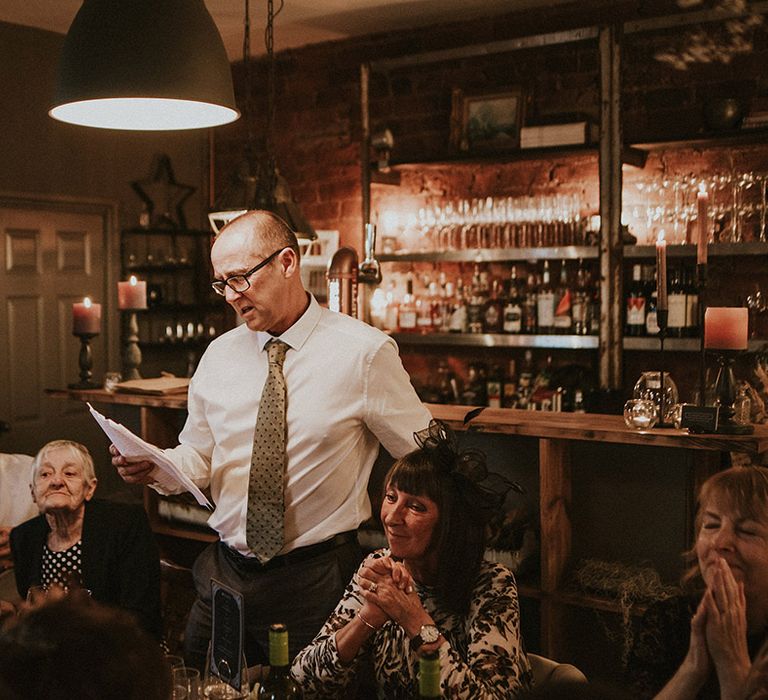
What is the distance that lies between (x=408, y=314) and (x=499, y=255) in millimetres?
736

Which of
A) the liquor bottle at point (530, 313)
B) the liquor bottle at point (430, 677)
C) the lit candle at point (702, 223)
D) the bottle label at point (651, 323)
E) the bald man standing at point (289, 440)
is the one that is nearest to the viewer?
the liquor bottle at point (430, 677)

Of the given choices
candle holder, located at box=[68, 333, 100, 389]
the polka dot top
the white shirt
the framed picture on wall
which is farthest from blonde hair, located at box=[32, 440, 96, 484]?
the framed picture on wall

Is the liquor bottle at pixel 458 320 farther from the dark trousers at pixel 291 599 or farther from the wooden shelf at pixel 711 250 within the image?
the dark trousers at pixel 291 599

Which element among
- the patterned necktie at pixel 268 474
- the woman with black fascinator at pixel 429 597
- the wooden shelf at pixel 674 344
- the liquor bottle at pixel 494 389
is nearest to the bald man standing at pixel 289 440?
the patterned necktie at pixel 268 474

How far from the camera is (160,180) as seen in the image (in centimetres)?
643

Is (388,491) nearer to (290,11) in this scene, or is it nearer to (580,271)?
(580,271)

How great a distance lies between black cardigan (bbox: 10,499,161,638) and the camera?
2865mm

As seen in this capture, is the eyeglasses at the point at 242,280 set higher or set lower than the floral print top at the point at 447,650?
higher

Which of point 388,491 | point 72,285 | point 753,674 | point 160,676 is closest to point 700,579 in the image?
point 753,674

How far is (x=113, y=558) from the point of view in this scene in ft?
9.52

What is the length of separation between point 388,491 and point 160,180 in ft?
15.5

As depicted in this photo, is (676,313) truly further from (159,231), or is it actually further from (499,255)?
(159,231)

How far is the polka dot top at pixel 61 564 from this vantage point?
2.89m

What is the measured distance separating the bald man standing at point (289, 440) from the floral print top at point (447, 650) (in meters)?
0.26
